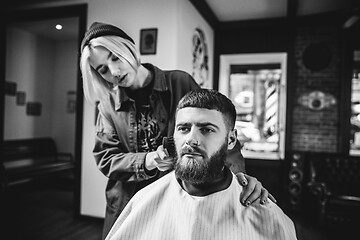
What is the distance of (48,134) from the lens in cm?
533

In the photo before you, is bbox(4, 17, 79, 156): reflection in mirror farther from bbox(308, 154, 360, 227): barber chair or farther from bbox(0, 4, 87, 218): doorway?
bbox(308, 154, 360, 227): barber chair

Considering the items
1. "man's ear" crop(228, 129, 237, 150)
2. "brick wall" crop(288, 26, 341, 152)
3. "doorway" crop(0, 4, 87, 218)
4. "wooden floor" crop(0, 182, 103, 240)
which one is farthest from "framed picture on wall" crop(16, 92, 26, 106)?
"man's ear" crop(228, 129, 237, 150)

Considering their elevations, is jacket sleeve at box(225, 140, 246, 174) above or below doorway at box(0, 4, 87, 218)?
below

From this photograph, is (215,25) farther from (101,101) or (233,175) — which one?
(233,175)

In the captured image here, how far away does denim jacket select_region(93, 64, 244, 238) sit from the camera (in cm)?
113

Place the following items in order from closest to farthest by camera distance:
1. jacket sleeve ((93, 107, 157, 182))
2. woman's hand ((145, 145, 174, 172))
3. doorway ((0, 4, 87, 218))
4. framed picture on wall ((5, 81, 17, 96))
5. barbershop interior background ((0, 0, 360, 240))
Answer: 1. woman's hand ((145, 145, 174, 172))
2. jacket sleeve ((93, 107, 157, 182))
3. barbershop interior background ((0, 0, 360, 240))
4. doorway ((0, 4, 87, 218))
5. framed picture on wall ((5, 81, 17, 96))

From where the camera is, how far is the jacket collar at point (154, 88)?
3.65ft

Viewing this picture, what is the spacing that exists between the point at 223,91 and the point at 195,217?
1.89 feet

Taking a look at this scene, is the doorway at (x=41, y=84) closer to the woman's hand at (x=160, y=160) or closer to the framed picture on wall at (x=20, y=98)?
the framed picture on wall at (x=20, y=98)

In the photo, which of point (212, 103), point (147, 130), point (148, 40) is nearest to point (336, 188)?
point (148, 40)

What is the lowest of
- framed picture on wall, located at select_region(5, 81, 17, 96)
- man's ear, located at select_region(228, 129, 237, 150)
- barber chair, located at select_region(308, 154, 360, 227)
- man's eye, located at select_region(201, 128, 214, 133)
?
barber chair, located at select_region(308, 154, 360, 227)

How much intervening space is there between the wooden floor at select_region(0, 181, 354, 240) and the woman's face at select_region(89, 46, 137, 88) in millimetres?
2131

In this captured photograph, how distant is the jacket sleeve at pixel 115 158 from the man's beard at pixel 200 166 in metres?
0.20

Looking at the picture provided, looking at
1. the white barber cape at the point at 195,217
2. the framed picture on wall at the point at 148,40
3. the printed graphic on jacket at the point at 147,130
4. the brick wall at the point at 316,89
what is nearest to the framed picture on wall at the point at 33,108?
the framed picture on wall at the point at 148,40
